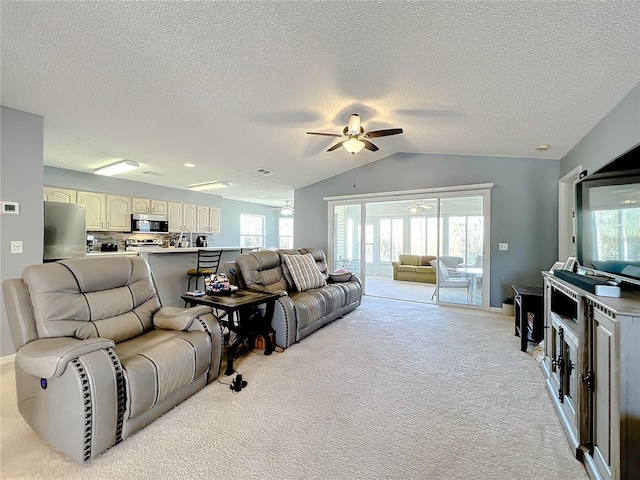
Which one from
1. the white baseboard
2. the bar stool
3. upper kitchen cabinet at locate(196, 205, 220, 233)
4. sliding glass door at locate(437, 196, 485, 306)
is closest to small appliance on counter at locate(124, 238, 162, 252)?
upper kitchen cabinet at locate(196, 205, 220, 233)

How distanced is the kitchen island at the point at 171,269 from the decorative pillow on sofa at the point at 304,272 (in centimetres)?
95

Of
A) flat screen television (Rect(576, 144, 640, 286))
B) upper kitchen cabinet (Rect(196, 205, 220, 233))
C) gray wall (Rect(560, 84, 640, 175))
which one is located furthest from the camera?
upper kitchen cabinet (Rect(196, 205, 220, 233))

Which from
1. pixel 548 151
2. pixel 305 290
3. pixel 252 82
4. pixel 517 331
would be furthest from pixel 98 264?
pixel 548 151

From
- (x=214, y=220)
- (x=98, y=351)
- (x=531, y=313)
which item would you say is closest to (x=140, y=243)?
(x=214, y=220)

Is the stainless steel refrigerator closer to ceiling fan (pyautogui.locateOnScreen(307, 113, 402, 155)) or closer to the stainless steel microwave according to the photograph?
the stainless steel microwave

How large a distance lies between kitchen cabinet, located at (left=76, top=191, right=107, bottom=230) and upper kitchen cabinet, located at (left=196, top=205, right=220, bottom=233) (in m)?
2.13

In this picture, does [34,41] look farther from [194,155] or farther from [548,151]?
[548,151]

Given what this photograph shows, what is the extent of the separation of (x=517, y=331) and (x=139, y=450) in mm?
3875

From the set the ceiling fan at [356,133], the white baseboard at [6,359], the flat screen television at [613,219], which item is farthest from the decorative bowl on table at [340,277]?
the white baseboard at [6,359]

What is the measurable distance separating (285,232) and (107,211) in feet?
19.2

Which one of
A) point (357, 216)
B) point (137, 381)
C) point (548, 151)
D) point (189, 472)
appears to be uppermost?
point (548, 151)

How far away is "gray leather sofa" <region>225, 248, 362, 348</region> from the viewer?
3.08 meters

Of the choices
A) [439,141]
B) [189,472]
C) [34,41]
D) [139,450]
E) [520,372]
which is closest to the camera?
[189,472]

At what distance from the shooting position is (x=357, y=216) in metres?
6.17
